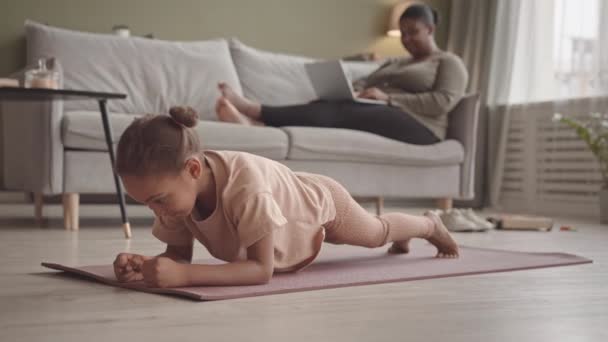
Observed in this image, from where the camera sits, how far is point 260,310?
104cm

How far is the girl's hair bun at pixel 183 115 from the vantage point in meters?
1.13

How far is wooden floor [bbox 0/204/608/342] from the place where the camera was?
89 cm

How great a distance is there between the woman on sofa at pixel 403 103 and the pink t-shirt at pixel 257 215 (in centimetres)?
155

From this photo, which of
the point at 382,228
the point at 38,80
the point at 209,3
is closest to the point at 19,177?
the point at 38,80

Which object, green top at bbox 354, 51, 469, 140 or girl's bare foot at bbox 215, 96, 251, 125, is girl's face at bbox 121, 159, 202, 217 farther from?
green top at bbox 354, 51, 469, 140

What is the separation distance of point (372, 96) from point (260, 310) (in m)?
2.27

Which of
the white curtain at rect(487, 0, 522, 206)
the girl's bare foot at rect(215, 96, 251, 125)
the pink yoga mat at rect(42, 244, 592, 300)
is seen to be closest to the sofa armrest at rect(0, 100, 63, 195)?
the girl's bare foot at rect(215, 96, 251, 125)

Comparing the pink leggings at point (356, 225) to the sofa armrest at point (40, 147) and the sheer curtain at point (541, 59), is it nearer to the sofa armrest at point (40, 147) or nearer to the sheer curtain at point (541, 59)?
the sofa armrest at point (40, 147)

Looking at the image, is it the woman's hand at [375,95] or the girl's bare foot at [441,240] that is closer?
the girl's bare foot at [441,240]

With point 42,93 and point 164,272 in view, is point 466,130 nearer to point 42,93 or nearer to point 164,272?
point 42,93

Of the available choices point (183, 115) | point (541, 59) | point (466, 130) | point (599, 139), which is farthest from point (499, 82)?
point (183, 115)

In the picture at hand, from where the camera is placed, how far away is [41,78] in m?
2.27

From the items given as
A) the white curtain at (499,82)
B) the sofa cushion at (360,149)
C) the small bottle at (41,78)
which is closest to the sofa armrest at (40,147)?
the small bottle at (41,78)

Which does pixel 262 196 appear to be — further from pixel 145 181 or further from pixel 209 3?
pixel 209 3
